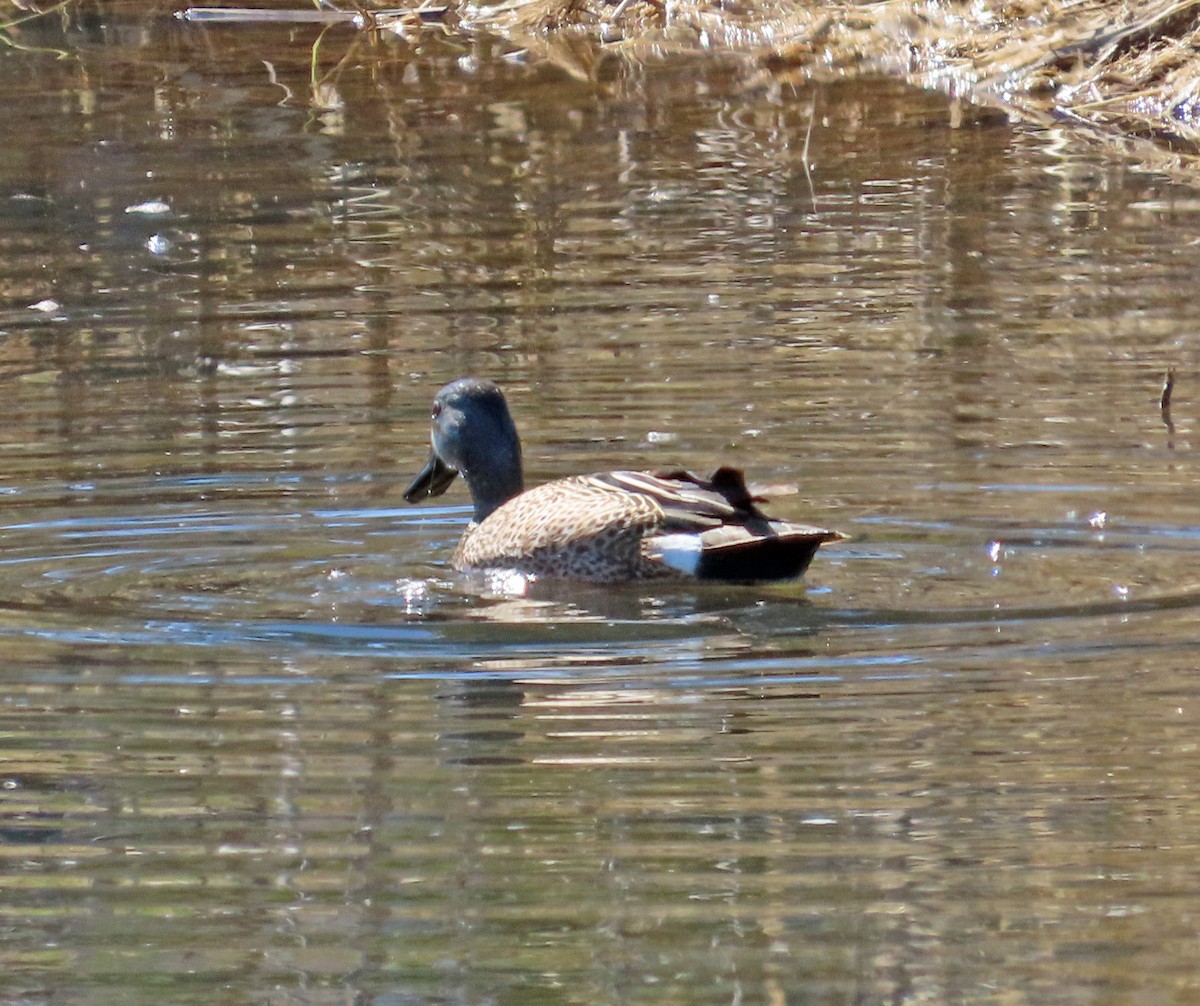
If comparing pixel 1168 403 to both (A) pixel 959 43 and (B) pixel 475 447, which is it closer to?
(B) pixel 475 447

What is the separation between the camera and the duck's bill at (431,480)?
27.1ft

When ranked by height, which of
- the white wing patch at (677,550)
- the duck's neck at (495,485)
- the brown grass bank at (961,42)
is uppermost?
the brown grass bank at (961,42)

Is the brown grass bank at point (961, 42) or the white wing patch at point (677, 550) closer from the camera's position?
the white wing patch at point (677, 550)

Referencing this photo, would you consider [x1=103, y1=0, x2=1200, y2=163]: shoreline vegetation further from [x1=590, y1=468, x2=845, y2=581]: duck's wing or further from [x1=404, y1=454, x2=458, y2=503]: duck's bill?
[x1=590, y1=468, x2=845, y2=581]: duck's wing

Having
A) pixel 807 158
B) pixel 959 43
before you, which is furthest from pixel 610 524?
pixel 959 43

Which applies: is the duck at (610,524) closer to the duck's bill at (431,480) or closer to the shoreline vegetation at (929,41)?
the duck's bill at (431,480)

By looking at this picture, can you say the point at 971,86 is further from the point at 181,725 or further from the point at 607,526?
the point at 181,725

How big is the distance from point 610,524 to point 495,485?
1.03 m

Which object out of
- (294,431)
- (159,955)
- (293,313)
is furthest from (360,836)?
(293,313)

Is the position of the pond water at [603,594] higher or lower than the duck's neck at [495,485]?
higher

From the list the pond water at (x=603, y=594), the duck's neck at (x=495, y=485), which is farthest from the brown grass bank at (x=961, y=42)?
the duck's neck at (x=495, y=485)

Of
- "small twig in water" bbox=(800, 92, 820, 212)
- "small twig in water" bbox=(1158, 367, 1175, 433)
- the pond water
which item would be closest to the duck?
the pond water

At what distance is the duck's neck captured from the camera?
27.2 feet

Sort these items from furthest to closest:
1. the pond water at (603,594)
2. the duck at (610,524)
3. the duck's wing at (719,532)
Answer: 1. the duck at (610,524)
2. the duck's wing at (719,532)
3. the pond water at (603,594)
